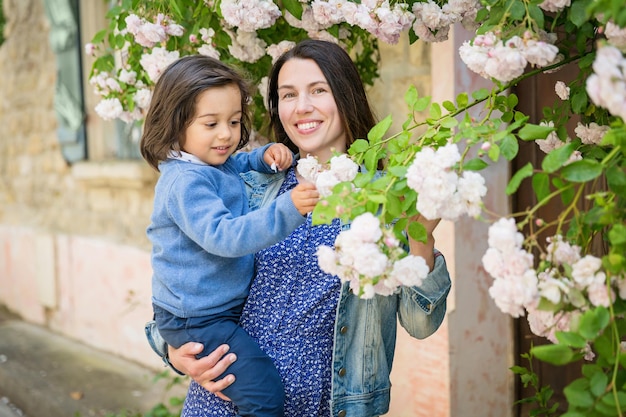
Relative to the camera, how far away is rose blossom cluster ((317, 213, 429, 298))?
58.9 inches

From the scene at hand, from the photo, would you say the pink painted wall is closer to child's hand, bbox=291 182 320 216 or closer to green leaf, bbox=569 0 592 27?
child's hand, bbox=291 182 320 216

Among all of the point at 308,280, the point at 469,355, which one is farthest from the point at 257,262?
the point at 469,355

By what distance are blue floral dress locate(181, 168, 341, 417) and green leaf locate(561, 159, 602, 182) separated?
85 centimetres

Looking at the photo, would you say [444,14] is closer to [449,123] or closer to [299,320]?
[449,123]

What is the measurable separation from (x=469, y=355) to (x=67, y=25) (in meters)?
4.07

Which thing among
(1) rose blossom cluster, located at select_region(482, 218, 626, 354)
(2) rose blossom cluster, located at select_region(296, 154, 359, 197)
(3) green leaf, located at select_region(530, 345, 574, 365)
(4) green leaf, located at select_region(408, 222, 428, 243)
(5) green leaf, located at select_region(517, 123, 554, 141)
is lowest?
(3) green leaf, located at select_region(530, 345, 574, 365)

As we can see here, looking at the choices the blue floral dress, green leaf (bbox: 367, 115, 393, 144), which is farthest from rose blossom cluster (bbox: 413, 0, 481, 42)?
the blue floral dress

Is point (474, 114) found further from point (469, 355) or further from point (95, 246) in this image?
point (95, 246)

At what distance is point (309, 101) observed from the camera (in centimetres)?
225

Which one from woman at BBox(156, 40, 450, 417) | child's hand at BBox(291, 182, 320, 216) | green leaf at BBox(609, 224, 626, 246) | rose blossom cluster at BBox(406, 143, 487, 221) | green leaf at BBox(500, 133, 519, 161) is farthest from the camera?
woman at BBox(156, 40, 450, 417)

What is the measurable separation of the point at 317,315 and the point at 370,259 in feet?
2.36

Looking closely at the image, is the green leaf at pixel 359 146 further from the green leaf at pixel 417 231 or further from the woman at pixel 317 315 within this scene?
the woman at pixel 317 315

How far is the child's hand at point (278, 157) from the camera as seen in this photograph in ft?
7.80

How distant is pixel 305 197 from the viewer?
1826 mm
